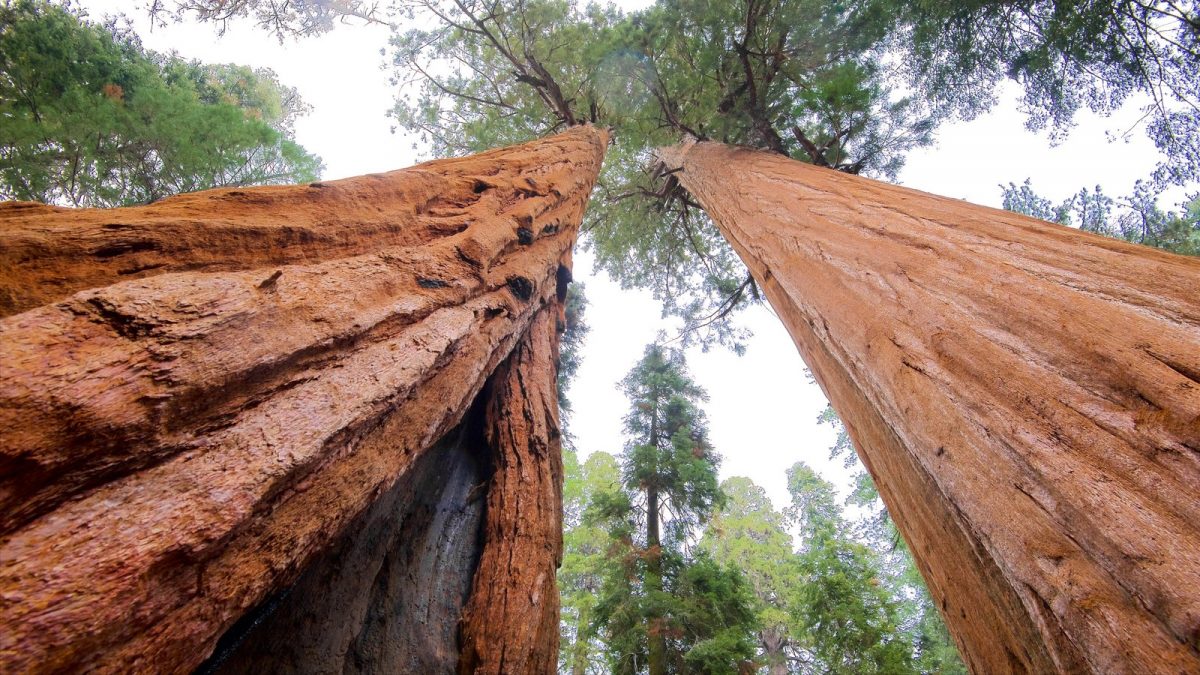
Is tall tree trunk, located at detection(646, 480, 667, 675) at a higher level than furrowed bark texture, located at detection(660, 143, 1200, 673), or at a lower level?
higher

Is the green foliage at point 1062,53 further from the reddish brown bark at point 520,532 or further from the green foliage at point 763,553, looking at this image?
the green foliage at point 763,553

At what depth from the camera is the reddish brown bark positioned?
2150 mm

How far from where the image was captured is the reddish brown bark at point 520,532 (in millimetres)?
2150

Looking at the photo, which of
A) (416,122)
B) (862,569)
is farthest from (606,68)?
(862,569)

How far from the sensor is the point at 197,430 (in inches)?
42.3

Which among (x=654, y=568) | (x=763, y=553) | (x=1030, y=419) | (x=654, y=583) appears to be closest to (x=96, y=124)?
(x=1030, y=419)

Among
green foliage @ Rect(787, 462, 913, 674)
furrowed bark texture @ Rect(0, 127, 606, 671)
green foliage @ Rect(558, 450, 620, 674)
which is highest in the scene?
green foliage @ Rect(558, 450, 620, 674)

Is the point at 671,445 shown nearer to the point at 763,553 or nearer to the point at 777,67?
the point at 777,67

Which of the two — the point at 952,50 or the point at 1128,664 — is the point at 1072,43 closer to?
the point at 952,50

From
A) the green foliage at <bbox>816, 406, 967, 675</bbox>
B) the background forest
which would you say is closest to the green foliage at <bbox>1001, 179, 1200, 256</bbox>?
the background forest

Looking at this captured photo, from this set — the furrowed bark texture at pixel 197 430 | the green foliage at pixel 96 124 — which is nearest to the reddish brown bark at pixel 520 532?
the furrowed bark texture at pixel 197 430

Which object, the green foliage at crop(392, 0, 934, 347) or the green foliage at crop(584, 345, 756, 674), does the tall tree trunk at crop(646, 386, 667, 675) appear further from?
the green foliage at crop(392, 0, 934, 347)

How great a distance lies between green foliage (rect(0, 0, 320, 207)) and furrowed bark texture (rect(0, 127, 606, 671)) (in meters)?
6.23

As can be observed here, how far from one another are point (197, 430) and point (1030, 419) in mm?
2020
